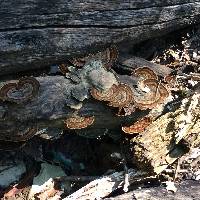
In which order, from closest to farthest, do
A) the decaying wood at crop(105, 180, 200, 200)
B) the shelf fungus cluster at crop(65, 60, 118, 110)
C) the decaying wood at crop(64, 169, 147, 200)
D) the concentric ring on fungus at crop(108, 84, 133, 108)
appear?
the concentric ring on fungus at crop(108, 84, 133, 108)
the shelf fungus cluster at crop(65, 60, 118, 110)
the decaying wood at crop(105, 180, 200, 200)
the decaying wood at crop(64, 169, 147, 200)

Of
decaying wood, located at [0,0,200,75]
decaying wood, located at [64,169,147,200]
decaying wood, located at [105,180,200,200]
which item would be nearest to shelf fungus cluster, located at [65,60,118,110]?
decaying wood, located at [0,0,200,75]

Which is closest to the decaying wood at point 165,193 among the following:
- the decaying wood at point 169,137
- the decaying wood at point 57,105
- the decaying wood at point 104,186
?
the decaying wood at point 104,186

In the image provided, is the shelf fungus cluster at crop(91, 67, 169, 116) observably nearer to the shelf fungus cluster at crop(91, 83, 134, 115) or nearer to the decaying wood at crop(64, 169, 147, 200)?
the shelf fungus cluster at crop(91, 83, 134, 115)

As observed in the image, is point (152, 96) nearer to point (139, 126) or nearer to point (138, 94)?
point (138, 94)

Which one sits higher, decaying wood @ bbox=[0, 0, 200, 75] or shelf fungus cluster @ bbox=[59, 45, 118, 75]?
decaying wood @ bbox=[0, 0, 200, 75]

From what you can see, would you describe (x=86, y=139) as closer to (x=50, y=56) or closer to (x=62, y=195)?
(x=62, y=195)

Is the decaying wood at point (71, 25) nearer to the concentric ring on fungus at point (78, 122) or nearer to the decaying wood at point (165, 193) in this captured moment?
the concentric ring on fungus at point (78, 122)
